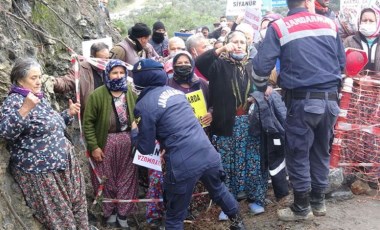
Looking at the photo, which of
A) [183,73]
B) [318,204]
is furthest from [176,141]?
[318,204]

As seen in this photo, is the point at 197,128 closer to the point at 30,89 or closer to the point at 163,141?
the point at 163,141

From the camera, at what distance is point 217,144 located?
4.94 m

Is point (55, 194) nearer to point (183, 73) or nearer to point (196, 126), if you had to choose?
point (196, 126)

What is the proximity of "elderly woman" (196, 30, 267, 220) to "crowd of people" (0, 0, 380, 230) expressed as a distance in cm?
1

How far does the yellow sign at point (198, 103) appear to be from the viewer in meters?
4.81

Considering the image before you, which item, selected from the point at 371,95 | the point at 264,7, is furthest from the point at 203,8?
the point at 371,95

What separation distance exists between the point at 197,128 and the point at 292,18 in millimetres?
1448

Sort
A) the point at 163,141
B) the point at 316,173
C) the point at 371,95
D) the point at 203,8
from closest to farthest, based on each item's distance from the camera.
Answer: the point at 163,141 → the point at 316,173 → the point at 371,95 → the point at 203,8

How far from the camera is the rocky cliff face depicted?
12.0 feet

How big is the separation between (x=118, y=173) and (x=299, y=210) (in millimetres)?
2073

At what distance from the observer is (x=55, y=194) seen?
12.4 ft

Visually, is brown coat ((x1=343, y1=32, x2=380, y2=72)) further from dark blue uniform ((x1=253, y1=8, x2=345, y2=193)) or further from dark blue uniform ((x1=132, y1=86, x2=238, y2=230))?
dark blue uniform ((x1=132, y1=86, x2=238, y2=230))

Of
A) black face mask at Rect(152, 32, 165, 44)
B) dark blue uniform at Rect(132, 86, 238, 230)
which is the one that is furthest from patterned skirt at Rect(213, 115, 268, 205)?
black face mask at Rect(152, 32, 165, 44)

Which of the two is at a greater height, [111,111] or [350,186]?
[111,111]
